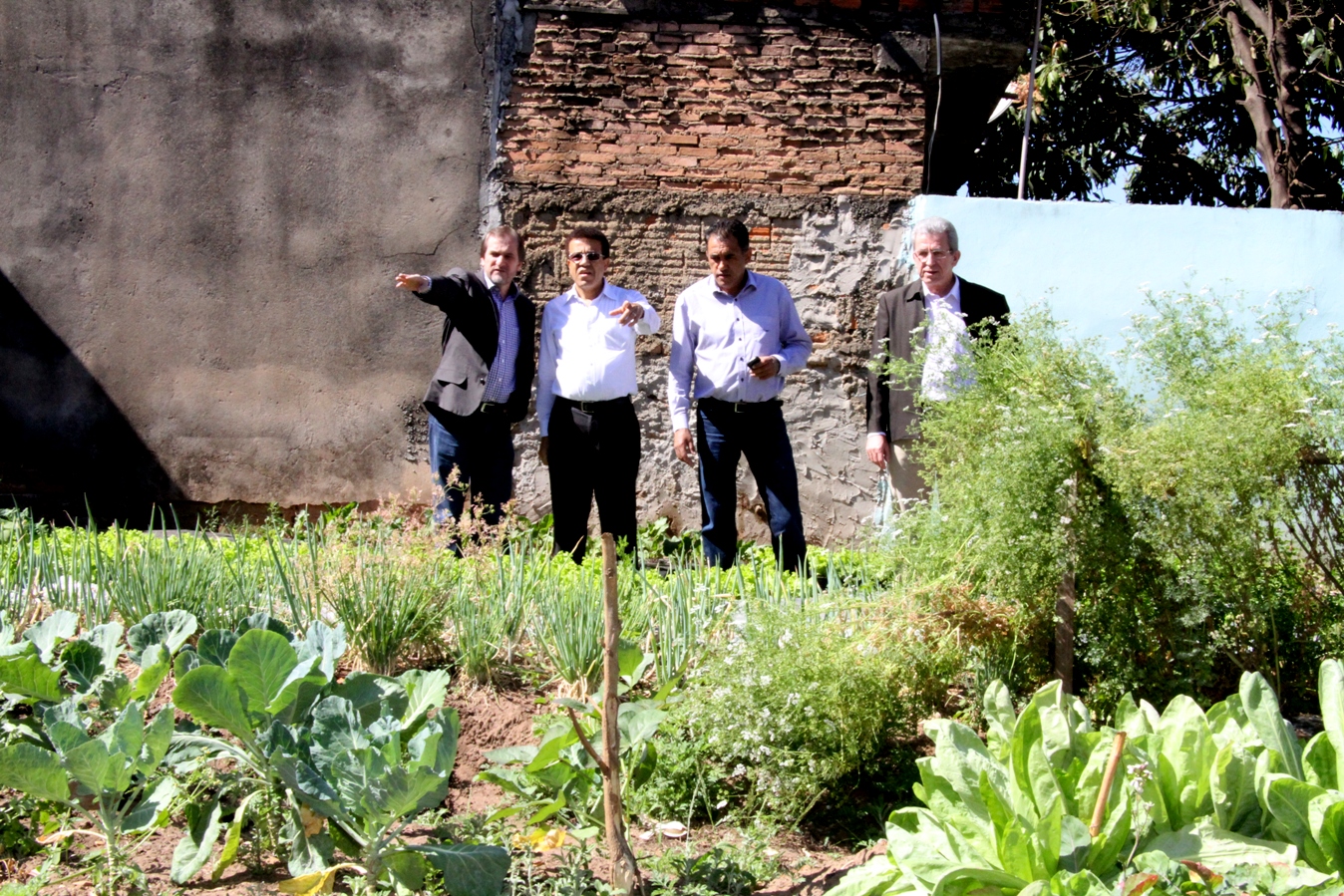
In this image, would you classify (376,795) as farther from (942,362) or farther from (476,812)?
(942,362)

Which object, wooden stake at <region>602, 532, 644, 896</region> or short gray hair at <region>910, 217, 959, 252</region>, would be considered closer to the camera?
wooden stake at <region>602, 532, 644, 896</region>

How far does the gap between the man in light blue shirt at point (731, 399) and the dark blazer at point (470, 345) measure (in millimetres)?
664

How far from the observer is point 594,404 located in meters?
5.20

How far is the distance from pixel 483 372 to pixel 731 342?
1075 millimetres

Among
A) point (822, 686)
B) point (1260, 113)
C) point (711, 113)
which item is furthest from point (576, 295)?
point (1260, 113)

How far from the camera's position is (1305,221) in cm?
632

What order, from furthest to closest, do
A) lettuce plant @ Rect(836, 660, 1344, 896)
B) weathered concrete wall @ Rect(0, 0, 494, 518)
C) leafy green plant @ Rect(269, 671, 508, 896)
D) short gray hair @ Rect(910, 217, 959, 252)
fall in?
weathered concrete wall @ Rect(0, 0, 494, 518) < short gray hair @ Rect(910, 217, 959, 252) < leafy green plant @ Rect(269, 671, 508, 896) < lettuce plant @ Rect(836, 660, 1344, 896)

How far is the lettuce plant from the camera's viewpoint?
82.4 inches

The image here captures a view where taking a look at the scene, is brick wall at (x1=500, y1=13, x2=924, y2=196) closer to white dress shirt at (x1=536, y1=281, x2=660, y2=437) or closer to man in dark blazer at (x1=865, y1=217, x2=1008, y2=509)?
white dress shirt at (x1=536, y1=281, x2=660, y2=437)

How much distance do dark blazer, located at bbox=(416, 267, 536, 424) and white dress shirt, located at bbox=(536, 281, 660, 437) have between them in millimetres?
88

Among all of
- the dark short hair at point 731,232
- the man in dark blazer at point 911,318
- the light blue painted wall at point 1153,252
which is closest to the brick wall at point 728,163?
the light blue painted wall at point 1153,252

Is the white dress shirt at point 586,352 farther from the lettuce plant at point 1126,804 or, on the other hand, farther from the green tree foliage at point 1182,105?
the green tree foliage at point 1182,105

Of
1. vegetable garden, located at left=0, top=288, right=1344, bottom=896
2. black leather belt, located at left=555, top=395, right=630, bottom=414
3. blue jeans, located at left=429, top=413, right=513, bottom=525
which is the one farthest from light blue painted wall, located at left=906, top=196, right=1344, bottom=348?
vegetable garden, located at left=0, top=288, right=1344, bottom=896

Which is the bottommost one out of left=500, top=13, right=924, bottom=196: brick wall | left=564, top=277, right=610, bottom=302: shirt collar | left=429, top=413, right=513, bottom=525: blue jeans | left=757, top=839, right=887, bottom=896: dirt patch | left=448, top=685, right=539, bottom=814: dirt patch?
left=757, top=839, right=887, bottom=896: dirt patch
